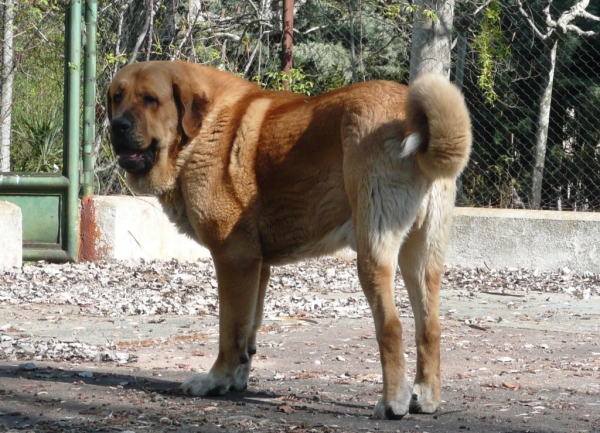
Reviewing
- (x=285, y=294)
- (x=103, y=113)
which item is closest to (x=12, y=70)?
(x=103, y=113)

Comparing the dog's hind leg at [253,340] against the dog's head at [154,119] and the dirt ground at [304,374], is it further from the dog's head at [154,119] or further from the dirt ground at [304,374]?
the dog's head at [154,119]

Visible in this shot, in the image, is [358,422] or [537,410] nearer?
[358,422]

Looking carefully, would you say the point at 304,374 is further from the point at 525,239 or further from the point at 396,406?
the point at 525,239

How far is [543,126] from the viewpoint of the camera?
34.7 ft

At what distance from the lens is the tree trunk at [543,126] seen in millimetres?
9938

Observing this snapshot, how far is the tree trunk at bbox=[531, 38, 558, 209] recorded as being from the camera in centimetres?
994

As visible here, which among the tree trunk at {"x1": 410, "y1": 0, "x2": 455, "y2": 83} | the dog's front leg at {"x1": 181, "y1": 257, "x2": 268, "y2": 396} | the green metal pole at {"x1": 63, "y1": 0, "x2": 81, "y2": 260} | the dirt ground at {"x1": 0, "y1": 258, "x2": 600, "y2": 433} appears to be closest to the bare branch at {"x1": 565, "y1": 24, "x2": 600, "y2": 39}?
the tree trunk at {"x1": 410, "y1": 0, "x2": 455, "y2": 83}

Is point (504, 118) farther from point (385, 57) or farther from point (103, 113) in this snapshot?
point (103, 113)

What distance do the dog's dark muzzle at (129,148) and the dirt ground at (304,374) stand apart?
1.14m

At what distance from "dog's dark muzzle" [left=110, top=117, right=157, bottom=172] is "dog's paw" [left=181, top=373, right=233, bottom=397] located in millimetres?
1145

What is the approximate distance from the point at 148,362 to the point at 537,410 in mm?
2308

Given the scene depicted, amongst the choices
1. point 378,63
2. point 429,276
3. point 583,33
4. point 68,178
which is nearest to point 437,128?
point 429,276

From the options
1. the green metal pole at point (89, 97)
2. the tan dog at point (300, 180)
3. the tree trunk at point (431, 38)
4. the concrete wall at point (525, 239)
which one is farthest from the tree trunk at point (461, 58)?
the tan dog at point (300, 180)

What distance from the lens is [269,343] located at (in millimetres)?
5848
